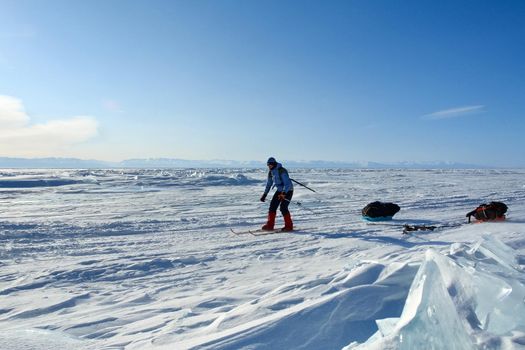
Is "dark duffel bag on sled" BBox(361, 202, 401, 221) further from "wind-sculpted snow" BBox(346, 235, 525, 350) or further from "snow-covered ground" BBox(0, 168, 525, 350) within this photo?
"wind-sculpted snow" BBox(346, 235, 525, 350)

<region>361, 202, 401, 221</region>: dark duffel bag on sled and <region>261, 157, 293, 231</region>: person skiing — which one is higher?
<region>261, 157, 293, 231</region>: person skiing

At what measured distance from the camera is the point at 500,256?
389 cm

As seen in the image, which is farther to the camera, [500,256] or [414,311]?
[500,256]

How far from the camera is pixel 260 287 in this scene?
4363mm

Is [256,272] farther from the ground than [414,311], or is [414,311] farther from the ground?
[414,311]

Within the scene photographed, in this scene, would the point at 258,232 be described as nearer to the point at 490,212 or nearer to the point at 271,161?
the point at 271,161

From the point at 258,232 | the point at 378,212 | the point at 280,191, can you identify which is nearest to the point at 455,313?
the point at 258,232

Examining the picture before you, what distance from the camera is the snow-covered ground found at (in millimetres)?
2482

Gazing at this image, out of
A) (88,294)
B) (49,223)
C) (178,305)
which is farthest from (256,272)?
(49,223)

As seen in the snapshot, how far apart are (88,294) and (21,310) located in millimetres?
705

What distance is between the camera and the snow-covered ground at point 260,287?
2482mm

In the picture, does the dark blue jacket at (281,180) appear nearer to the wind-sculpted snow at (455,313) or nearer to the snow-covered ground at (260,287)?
the snow-covered ground at (260,287)

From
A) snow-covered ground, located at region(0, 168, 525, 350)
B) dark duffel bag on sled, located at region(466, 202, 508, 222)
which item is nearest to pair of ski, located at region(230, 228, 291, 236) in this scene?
snow-covered ground, located at region(0, 168, 525, 350)

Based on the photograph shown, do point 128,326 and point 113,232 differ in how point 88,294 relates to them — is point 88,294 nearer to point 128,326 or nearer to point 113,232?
point 128,326
